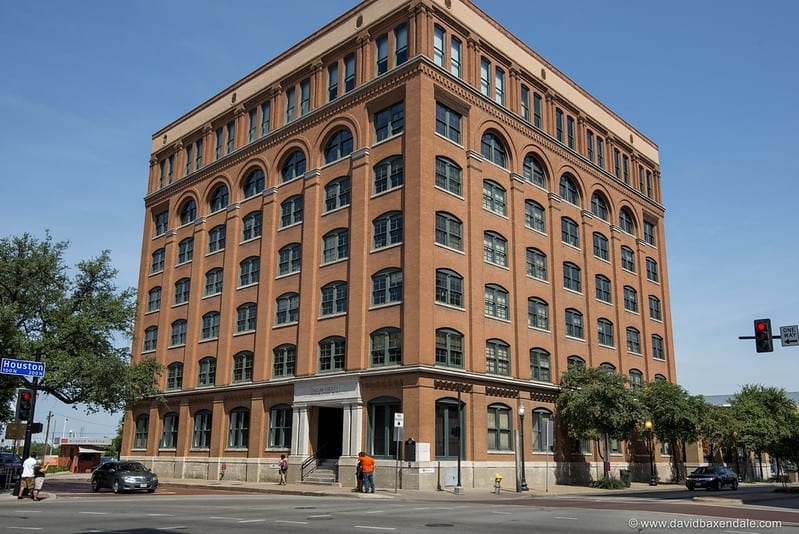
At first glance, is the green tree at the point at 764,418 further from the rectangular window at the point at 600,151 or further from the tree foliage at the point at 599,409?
the rectangular window at the point at 600,151

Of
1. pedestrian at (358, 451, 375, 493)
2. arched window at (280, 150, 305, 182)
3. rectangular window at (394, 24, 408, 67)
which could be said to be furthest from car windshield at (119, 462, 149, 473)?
rectangular window at (394, 24, 408, 67)

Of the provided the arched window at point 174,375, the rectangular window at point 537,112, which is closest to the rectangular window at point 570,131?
the rectangular window at point 537,112

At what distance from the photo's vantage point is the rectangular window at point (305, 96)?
4841 centimetres

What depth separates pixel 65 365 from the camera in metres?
34.6

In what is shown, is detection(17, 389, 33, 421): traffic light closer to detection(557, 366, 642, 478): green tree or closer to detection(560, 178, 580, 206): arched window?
detection(557, 366, 642, 478): green tree

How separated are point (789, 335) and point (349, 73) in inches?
1191

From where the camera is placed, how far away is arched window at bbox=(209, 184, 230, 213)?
180 feet

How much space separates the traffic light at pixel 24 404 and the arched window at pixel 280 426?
17007 mm

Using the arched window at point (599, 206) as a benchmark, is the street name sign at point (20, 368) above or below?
below

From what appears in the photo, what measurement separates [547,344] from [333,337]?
45.5ft

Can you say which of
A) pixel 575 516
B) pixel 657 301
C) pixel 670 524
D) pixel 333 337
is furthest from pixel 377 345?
pixel 657 301

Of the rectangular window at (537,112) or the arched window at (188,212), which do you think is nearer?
the rectangular window at (537,112)

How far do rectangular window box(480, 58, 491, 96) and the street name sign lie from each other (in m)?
29.5

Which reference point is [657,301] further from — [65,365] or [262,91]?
[65,365]
